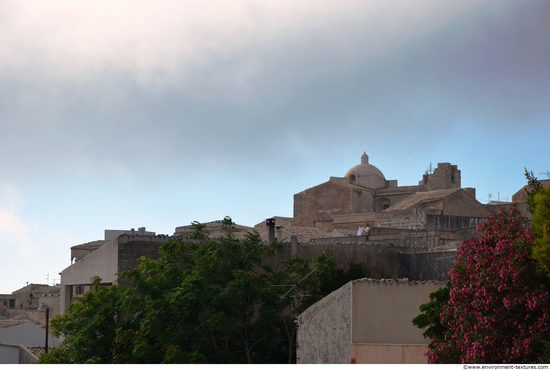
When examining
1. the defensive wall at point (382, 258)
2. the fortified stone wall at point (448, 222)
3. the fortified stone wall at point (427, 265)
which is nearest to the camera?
the fortified stone wall at point (427, 265)

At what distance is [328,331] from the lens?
530 inches

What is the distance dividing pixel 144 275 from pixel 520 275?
1121 cm

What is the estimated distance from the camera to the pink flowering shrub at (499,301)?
8.62 m

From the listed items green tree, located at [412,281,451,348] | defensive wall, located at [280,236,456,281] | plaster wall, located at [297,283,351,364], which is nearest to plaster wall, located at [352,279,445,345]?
plaster wall, located at [297,283,351,364]

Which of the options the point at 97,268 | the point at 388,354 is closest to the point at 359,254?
the point at 97,268

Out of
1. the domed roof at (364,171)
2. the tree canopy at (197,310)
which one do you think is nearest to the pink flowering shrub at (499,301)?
the tree canopy at (197,310)

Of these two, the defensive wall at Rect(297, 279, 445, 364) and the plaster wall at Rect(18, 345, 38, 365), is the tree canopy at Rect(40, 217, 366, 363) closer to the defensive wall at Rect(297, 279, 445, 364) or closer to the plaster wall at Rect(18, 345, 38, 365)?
the defensive wall at Rect(297, 279, 445, 364)

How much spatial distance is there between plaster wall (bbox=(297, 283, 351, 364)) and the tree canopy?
232 centimetres

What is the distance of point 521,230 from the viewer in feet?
30.3

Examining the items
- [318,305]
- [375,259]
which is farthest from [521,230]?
[375,259]

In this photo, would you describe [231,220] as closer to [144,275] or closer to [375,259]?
[144,275]

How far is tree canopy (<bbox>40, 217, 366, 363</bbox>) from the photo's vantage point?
15.9 m

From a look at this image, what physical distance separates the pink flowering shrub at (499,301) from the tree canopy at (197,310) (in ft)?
24.3

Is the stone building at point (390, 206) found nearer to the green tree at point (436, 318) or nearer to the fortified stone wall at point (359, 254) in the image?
the fortified stone wall at point (359, 254)
